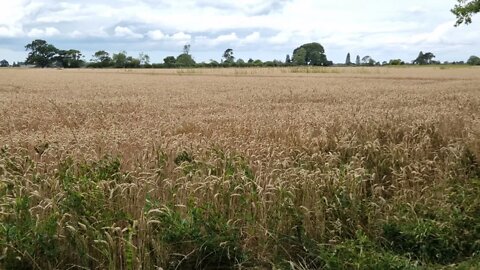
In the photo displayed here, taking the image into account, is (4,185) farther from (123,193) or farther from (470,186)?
(470,186)

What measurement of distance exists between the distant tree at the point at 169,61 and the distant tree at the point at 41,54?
36.3 m

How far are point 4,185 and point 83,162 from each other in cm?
115

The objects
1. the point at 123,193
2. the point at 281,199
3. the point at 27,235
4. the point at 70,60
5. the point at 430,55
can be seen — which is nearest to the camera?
the point at 27,235

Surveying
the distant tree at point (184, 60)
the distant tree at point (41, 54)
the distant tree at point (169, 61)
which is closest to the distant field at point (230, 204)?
the distant tree at point (169, 61)

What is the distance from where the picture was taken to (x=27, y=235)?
13.7 ft

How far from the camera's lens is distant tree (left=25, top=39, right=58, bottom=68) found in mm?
139250

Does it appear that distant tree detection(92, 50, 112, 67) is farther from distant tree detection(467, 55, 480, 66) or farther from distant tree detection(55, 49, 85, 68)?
distant tree detection(467, 55, 480, 66)

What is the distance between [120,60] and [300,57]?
2064 inches

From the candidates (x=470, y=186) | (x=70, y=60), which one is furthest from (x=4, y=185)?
(x=70, y=60)

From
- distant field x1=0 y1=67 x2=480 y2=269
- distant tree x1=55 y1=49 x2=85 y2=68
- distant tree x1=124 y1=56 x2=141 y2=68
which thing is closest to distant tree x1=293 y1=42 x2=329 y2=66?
distant tree x1=124 y1=56 x2=141 y2=68

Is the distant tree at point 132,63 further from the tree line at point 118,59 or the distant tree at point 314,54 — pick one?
the distant tree at point 314,54

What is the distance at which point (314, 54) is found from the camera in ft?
448

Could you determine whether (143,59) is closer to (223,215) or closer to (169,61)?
(169,61)

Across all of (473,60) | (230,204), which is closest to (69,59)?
(473,60)
